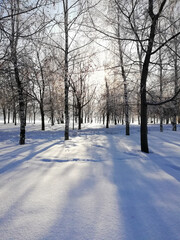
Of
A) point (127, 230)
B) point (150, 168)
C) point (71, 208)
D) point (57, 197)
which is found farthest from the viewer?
point (150, 168)

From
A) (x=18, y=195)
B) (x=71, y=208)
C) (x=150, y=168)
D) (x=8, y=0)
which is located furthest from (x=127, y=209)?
(x=8, y=0)

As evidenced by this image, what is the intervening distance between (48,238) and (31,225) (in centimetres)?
32

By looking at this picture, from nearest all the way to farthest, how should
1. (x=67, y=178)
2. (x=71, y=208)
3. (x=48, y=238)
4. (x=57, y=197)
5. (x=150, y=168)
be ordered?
(x=48, y=238), (x=71, y=208), (x=57, y=197), (x=67, y=178), (x=150, y=168)

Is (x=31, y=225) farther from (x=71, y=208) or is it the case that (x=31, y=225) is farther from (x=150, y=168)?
(x=150, y=168)

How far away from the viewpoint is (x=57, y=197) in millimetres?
2254

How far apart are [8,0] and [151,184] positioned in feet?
18.2

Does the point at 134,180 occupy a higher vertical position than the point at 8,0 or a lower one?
lower

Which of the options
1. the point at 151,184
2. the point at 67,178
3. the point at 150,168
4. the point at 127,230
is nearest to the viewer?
the point at 127,230

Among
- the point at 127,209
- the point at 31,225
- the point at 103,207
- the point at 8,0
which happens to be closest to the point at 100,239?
the point at 103,207

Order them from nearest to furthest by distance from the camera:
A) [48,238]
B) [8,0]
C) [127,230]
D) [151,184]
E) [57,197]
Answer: [48,238] < [127,230] < [57,197] < [151,184] < [8,0]

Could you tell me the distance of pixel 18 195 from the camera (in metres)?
2.27

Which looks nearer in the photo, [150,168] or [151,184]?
[151,184]

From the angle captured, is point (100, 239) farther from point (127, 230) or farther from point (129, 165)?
point (129, 165)

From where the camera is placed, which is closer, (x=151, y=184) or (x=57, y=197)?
(x=57, y=197)
